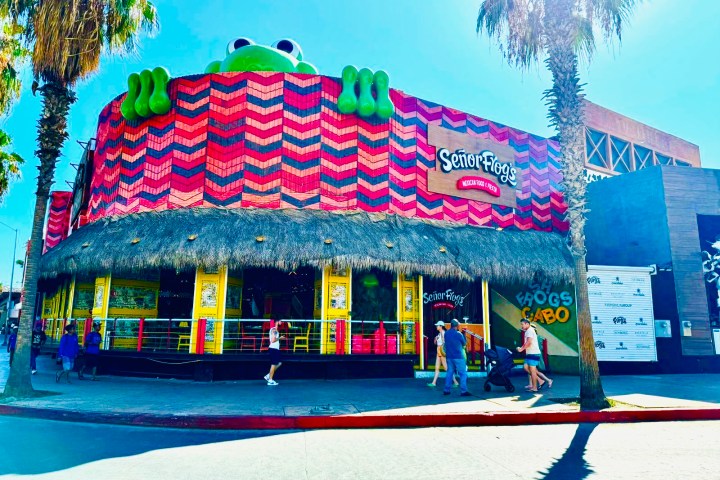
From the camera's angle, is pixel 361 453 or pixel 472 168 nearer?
pixel 361 453

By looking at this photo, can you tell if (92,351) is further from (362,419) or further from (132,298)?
(362,419)

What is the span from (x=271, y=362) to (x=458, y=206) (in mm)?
8396

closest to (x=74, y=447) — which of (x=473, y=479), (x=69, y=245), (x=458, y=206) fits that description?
(x=473, y=479)

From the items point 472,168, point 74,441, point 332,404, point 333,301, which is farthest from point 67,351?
point 472,168

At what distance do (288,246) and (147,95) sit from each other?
6999 mm

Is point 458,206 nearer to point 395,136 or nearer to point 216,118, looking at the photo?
point 395,136

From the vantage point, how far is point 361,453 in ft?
20.9

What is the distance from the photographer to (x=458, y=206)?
55.9ft

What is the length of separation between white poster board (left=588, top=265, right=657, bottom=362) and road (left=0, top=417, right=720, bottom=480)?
8.35 m

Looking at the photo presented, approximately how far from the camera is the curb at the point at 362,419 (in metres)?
8.06

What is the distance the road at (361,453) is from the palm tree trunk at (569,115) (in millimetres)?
3866

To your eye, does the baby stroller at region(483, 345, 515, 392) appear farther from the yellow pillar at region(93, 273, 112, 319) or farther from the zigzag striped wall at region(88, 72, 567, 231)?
the yellow pillar at region(93, 273, 112, 319)

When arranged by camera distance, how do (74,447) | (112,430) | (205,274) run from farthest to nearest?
(205,274) < (112,430) < (74,447)

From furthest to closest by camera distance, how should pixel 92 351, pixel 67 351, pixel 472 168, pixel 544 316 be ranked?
pixel 472 168, pixel 544 316, pixel 92 351, pixel 67 351
